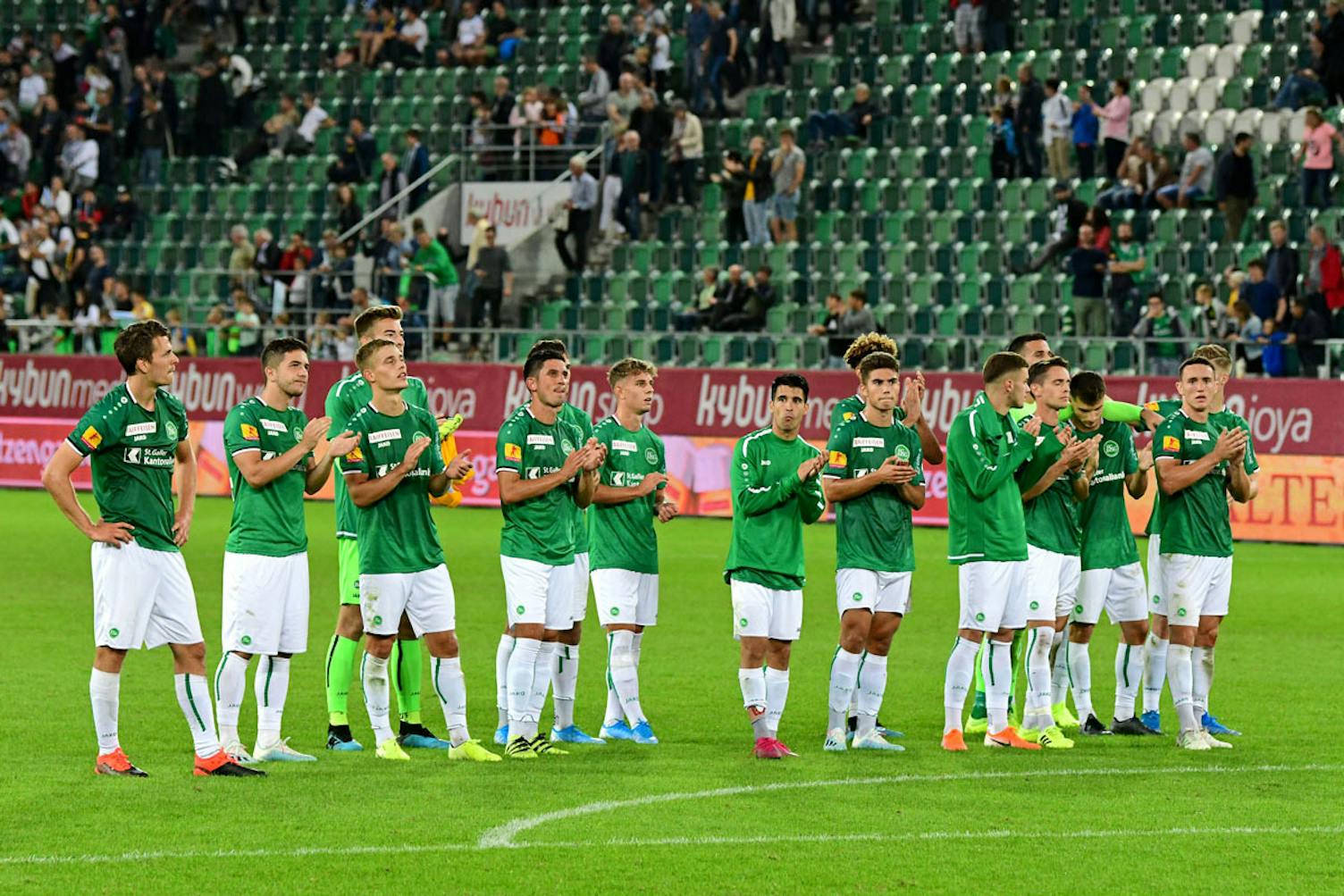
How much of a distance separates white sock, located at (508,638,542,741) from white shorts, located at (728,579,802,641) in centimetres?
117

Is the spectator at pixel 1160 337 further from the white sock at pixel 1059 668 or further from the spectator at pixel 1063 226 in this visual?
the white sock at pixel 1059 668

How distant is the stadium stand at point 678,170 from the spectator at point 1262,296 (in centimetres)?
18

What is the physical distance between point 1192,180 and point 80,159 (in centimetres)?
2043

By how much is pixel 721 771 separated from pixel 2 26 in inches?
1468

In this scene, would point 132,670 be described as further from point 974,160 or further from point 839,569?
point 974,160

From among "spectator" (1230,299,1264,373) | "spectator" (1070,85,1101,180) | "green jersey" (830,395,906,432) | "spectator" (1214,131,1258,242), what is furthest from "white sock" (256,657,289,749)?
"spectator" (1070,85,1101,180)

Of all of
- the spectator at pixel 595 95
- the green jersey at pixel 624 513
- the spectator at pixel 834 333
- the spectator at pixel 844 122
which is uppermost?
the spectator at pixel 595 95

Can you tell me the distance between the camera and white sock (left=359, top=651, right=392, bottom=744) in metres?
11.7

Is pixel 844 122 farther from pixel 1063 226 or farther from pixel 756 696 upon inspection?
pixel 756 696

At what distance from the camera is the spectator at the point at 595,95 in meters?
35.2

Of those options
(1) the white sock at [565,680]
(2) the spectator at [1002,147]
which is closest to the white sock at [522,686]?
(1) the white sock at [565,680]

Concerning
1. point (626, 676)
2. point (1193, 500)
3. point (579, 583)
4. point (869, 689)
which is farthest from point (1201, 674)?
point (579, 583)

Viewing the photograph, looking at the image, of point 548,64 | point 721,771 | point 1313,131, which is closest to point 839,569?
point 721,771

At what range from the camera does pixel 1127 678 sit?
520 inches
